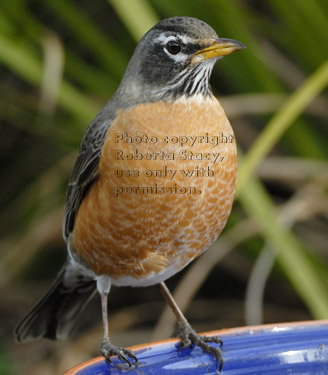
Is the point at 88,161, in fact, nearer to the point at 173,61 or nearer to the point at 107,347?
the point at 173,61

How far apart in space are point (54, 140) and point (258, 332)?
2.67 meters

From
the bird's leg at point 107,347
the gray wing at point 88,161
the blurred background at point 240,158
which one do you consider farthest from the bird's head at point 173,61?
the bird's leg at point 107,347

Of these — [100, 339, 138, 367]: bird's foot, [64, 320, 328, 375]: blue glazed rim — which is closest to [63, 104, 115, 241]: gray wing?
[100, 339, 138, 367]: bird's foot

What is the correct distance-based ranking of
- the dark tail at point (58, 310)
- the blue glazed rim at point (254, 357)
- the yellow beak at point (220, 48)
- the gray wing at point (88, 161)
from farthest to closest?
the dark tail at point (58, 310), the gray wing at point (88, 161), the yellow beak at point (220, 48), the blue glazed rim at point (254, 357)

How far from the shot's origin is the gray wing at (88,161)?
8.74ft

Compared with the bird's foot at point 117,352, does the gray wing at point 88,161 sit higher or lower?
higher

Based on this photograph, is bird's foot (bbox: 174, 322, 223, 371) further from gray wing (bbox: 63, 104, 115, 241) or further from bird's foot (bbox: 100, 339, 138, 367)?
gray wing (bbox: 63, 104, 115, 241)

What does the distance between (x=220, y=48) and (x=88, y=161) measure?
69 cm

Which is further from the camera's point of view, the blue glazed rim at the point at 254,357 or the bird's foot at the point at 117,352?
the bird's foot at the point at 117,352

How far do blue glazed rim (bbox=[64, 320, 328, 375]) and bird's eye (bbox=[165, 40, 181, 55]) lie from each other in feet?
3.52

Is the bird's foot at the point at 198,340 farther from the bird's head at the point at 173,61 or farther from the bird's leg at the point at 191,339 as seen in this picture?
the bird's head at the point at 173,61

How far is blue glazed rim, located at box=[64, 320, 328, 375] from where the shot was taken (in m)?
1.82

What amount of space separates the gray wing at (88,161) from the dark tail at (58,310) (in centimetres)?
37

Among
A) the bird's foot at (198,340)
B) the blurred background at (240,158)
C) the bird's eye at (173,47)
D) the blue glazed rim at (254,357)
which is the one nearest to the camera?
the blue glazed rim at (254,357)
